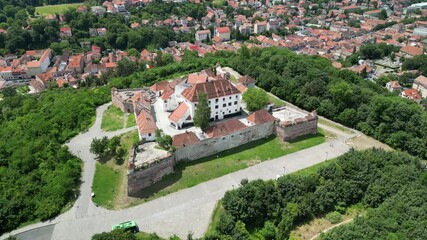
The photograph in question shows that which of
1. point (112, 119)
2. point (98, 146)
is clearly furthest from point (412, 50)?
point (98, 146)

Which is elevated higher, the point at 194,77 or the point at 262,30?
the point at 194,77

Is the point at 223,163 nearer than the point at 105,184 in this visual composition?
No

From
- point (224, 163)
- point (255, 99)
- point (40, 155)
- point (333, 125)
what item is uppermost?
point (255, 99)

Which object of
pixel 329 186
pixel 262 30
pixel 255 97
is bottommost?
pixel 262 30

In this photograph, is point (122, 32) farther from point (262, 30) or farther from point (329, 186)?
point (329, 186)

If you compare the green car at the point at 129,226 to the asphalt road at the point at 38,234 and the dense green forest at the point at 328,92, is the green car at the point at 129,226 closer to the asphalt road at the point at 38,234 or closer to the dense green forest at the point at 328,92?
the asphalt road at the point at 38,234

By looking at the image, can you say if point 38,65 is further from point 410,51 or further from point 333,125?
point 410,51

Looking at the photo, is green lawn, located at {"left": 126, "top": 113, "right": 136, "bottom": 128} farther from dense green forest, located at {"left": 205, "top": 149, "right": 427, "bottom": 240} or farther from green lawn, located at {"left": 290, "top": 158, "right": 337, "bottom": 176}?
green lawn, located at {"left": 290, "top": 158, "right": 337, "bottom": 176}

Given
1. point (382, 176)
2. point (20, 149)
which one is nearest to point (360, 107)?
point (382, 176)
